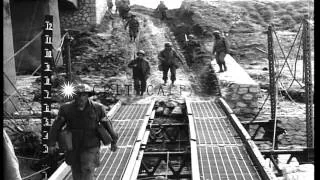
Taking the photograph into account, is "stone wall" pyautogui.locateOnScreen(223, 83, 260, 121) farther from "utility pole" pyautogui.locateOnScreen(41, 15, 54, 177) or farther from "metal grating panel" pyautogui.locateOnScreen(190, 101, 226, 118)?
"utility pole" pyautogui.locateOnScreen(41, 15, 54, 177)

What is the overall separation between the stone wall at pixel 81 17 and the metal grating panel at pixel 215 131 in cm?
1441

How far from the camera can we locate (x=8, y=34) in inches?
582

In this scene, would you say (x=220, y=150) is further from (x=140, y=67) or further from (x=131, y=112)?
(x=140, y=67)

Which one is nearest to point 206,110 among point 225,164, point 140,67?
point 140,67

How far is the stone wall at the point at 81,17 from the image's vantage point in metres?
24.8

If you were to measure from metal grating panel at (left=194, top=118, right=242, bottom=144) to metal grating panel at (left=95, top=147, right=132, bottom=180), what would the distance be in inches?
63.7

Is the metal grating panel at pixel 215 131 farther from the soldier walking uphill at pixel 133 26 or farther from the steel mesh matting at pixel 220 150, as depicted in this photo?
the soldier walking uphill at pixel 133 26

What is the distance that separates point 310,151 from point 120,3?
19.0m

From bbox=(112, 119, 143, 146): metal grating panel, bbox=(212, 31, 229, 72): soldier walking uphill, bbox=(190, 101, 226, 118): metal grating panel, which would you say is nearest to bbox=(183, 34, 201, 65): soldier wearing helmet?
bbox=(212, 31, 229, 72): soldier walking uphill

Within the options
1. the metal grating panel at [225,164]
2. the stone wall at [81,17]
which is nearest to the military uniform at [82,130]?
the metal grating panel at [225,164]

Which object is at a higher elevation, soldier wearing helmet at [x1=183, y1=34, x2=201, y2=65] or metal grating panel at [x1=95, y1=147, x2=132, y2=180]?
soldier wearing helmet at [x1=183, y1=34, x2=201, y2=65]

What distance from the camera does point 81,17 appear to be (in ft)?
81.4

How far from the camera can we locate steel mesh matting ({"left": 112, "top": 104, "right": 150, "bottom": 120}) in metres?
12.3

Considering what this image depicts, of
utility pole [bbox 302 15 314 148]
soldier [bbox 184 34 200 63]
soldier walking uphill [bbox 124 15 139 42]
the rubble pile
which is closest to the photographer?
utility pole [bbox 302 15 314 148]
